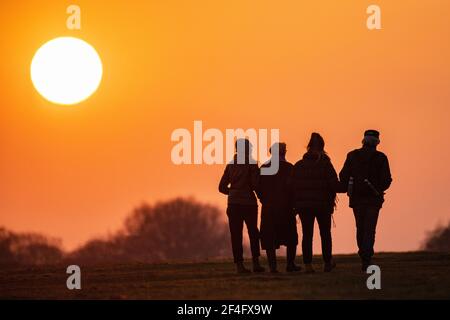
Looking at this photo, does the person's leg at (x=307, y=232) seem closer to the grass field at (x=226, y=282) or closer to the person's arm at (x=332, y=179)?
the grass field at (x=226, y=282)

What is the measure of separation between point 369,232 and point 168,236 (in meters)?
79.2

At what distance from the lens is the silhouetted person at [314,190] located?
2777 cm

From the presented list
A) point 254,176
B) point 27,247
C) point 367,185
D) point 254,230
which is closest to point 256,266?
point 254,230

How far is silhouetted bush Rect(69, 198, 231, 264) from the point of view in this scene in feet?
342

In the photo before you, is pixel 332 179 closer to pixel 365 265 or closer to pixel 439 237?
pixel 365 265

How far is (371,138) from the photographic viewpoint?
92.1ft

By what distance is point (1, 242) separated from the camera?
4131 inches

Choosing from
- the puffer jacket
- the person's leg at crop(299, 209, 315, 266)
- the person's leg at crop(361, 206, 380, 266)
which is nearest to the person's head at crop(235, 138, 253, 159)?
the puffer jacket

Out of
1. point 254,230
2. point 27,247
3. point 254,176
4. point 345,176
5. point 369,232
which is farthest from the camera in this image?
point 27,247

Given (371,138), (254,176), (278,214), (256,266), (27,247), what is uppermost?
(371,138)

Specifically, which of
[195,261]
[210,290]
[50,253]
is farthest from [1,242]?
[210,290]

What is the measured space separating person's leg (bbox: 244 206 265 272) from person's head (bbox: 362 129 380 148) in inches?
87.6

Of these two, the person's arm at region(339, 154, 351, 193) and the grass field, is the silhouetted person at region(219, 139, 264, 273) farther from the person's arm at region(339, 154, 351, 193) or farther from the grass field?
the person's arm at region(339, 154, 351, 193)
